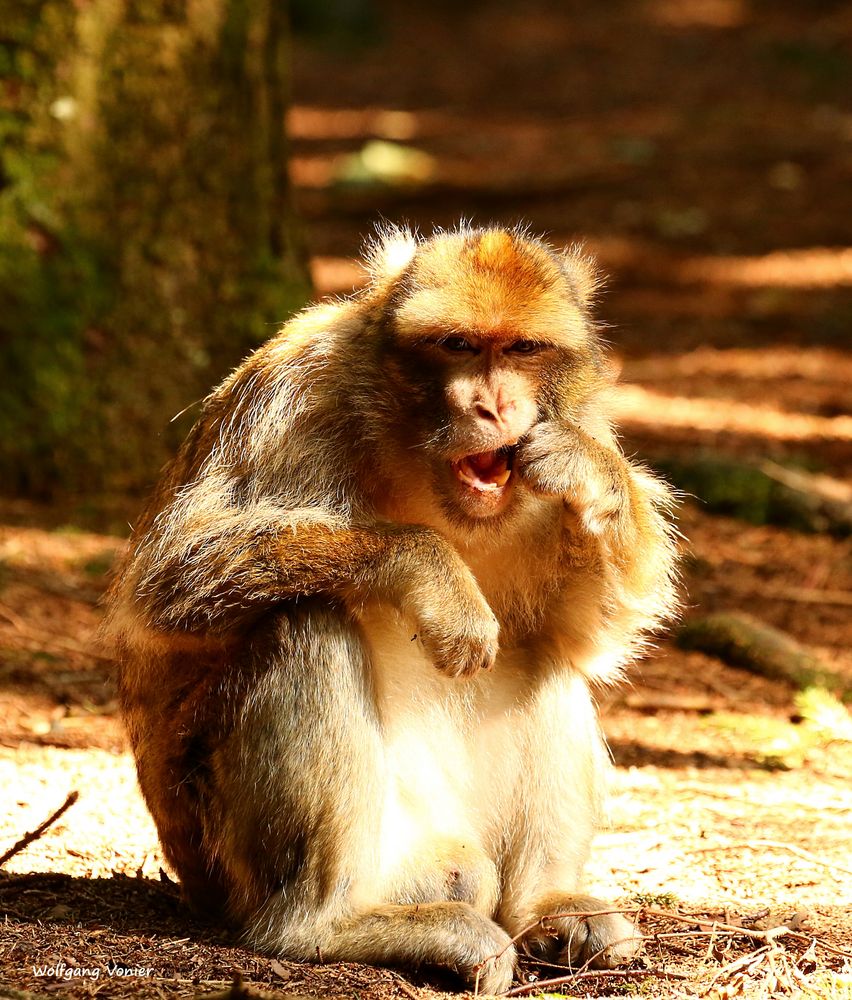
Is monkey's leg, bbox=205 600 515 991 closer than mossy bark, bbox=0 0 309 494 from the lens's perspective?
Yes

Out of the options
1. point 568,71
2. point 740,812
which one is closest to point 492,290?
point 740,812

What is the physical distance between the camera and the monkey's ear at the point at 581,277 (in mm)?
4855

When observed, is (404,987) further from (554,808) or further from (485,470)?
(485,470)

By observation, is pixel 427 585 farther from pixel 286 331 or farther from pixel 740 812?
pixel 740 812

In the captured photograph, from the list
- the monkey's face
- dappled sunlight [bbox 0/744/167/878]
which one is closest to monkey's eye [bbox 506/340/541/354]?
the monkey's face


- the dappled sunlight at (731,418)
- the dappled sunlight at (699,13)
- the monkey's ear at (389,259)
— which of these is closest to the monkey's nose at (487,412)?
the monkey's ear at (389,259)

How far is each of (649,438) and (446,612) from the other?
6.03 meters

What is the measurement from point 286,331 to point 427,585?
1.14 metres

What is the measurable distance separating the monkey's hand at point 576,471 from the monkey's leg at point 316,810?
0.70 m

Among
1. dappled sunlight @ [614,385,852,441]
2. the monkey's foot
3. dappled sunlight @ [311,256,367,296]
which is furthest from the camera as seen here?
dappled sunlight @ [311,256,367,296]

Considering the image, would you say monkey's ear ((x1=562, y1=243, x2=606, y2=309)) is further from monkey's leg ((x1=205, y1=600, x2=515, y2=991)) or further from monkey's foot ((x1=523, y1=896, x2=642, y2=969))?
monkey's foot ((x1=523, y1=896, x2=642, y2=969))

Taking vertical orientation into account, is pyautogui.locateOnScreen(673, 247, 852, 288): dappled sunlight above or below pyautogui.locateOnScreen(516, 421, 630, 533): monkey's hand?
above

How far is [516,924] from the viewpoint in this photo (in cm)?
458

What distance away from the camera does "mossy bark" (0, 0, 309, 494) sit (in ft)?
26.6
